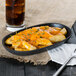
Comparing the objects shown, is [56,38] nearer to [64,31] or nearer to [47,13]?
[64,31]

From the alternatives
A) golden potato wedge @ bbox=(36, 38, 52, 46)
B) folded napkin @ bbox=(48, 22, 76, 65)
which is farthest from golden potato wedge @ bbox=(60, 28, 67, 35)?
golden potato wedge @ bbox=(36, 38, 52, 46)

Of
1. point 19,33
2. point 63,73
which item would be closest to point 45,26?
point 19,33

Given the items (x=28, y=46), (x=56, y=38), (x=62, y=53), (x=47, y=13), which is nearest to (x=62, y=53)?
(x=62, y=53)

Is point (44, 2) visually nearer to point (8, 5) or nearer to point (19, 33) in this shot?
point (8, 5)

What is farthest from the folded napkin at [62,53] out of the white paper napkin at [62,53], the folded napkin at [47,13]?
the folded napkin at [47,13]

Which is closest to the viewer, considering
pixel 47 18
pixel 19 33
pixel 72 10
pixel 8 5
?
pixel 19 33

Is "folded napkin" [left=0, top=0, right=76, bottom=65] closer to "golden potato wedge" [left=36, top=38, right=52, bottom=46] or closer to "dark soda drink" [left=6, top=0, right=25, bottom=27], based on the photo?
"dark soda drink" [left=6, top=0, right=25, bottom=27]
